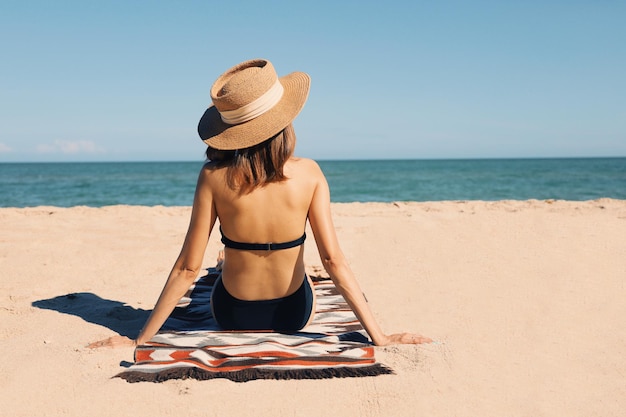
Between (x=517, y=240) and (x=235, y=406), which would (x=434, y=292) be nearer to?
(x=517, y=240)

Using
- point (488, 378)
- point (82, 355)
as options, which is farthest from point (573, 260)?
point (82, 355)

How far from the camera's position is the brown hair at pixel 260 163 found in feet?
8.93

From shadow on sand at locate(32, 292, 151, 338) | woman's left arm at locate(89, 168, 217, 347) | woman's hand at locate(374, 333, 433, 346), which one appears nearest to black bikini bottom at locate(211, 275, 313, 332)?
woman's left arm at locate(89, 168, 217, 347)

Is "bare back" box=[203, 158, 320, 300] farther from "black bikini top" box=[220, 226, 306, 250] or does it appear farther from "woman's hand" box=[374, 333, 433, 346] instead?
"woman's hand" box=[374, 333, 433, 346]

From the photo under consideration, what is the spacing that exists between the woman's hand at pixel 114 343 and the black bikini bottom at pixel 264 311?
512mm

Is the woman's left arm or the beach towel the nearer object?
the beach towel

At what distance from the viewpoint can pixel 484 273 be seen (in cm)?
496

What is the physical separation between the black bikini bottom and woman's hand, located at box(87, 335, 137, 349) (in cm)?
51

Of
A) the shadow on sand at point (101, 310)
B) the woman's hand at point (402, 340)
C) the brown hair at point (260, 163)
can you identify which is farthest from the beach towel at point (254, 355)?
the brown hair at point (260, 163)

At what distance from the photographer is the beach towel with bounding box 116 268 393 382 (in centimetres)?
260

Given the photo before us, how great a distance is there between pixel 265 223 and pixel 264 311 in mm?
602

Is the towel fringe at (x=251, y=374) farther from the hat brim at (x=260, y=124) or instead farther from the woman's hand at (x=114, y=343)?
the hat brim at (x=260, y=124)

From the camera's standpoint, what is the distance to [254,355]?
2.77m

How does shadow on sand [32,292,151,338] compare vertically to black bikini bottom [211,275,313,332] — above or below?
below
